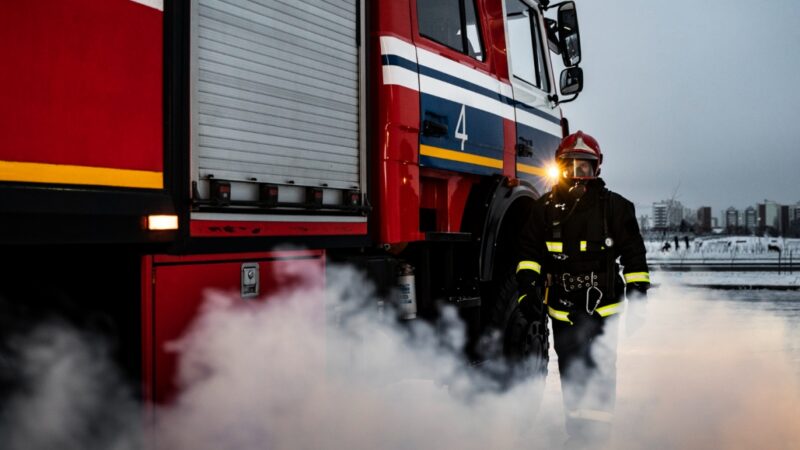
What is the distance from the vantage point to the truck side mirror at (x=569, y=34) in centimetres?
558

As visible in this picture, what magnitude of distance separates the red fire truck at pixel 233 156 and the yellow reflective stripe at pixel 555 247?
49 centimetres

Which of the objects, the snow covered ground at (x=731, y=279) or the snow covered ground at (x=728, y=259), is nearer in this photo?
the snow covered ground at (x=731, y=279)

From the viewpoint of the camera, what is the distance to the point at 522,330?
5.21 metres

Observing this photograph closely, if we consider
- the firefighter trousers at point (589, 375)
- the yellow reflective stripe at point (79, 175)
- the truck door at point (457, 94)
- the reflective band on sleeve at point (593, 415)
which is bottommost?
the reflective band on sleeve at point (593, 415)

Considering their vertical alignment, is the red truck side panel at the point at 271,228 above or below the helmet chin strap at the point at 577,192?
below

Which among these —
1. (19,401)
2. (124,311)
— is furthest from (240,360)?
(19,401)

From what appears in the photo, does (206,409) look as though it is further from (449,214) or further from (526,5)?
(526,5)

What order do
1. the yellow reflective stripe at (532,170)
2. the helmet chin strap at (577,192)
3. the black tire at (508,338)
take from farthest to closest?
the yellow reflective stripe at (532,170) < the black tire at (508,338) < the helmet chin strap at (577,192)

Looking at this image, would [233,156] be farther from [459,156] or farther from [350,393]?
[459,156]

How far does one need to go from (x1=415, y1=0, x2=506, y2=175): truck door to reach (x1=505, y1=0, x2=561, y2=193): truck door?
251 mm

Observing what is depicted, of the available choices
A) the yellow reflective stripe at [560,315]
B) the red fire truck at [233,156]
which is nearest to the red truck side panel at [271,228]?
the red fire truck at [233,156]

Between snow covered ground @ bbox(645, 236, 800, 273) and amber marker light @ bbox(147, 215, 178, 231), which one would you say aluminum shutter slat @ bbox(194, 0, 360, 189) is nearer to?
amber marker light @ bbox(147, 215, 178, 231)

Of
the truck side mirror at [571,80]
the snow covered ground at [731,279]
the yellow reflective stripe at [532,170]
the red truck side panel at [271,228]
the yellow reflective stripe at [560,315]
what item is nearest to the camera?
the red truck side panel at [271,228]

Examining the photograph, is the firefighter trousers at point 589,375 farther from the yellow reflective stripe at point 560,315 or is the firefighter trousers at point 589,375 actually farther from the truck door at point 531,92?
the truck door at point 531,92
